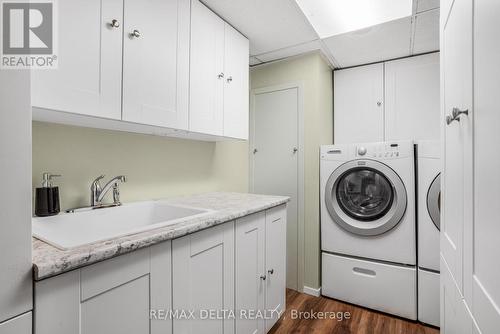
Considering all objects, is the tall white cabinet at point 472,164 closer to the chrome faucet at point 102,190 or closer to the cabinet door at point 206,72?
the cabinet door at point 206,72

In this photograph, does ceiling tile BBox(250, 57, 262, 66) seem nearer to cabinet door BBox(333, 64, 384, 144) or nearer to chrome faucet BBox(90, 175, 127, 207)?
cabinet door BBox(333, 64, 384, 144)

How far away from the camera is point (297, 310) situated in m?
2.07

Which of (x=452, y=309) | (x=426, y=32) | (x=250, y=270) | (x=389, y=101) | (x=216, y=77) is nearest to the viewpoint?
(x=452, y=309)

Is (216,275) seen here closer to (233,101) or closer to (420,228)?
(233,101)

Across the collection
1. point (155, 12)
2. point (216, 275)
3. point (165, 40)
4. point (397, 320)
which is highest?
point (155, 12)

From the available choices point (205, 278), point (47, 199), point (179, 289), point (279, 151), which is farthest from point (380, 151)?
point (47, 199)

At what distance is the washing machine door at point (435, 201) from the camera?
1.81 metres

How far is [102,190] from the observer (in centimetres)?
133

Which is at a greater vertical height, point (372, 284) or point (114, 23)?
point (114, 23)

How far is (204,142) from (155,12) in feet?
3.33

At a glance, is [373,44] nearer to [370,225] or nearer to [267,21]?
[267,21]

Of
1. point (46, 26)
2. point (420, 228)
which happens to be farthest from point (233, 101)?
point (420, 228)

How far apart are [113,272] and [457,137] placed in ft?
3.99

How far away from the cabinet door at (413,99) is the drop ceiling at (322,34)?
0.38 ft
